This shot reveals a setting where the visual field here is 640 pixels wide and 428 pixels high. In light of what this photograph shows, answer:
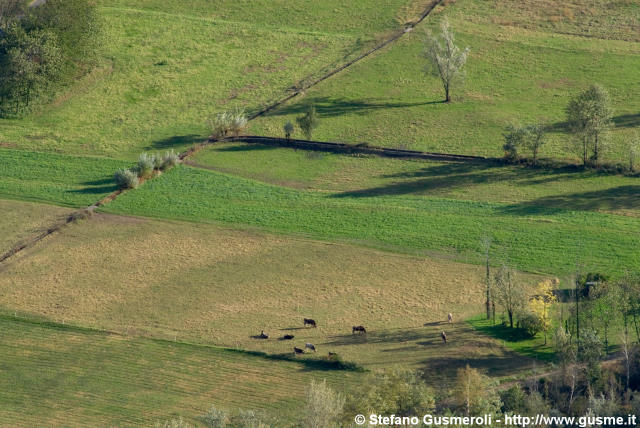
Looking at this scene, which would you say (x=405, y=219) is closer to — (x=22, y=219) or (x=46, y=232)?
(x=46, y=232)

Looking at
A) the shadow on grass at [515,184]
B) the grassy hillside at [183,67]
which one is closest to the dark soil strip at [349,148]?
the shadow on grass at [515,184]

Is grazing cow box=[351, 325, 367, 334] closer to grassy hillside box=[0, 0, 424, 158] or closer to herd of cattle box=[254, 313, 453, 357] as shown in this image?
herd of cattle box=[254, 313, 453, 357]

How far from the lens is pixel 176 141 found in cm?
14112

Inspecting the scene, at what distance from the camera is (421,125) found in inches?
5610

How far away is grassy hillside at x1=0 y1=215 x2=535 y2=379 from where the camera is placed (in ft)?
301

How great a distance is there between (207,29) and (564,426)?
392ft

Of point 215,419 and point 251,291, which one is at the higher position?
point 251,291

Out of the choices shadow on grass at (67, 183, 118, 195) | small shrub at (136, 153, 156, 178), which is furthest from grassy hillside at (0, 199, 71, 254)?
small shrub at (136, 153, 156, 178)

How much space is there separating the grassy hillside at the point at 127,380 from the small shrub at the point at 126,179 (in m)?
35.4

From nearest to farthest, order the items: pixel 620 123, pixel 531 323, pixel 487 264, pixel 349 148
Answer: pixel 531 323
pixel 487 264
pixel 349 148
pixel 620 123

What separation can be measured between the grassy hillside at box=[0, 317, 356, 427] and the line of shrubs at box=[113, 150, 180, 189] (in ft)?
117

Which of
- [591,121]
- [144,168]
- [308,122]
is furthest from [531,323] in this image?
[144,168]

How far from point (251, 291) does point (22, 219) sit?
120 feet

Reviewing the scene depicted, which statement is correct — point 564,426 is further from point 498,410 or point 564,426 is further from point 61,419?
point 61,419
